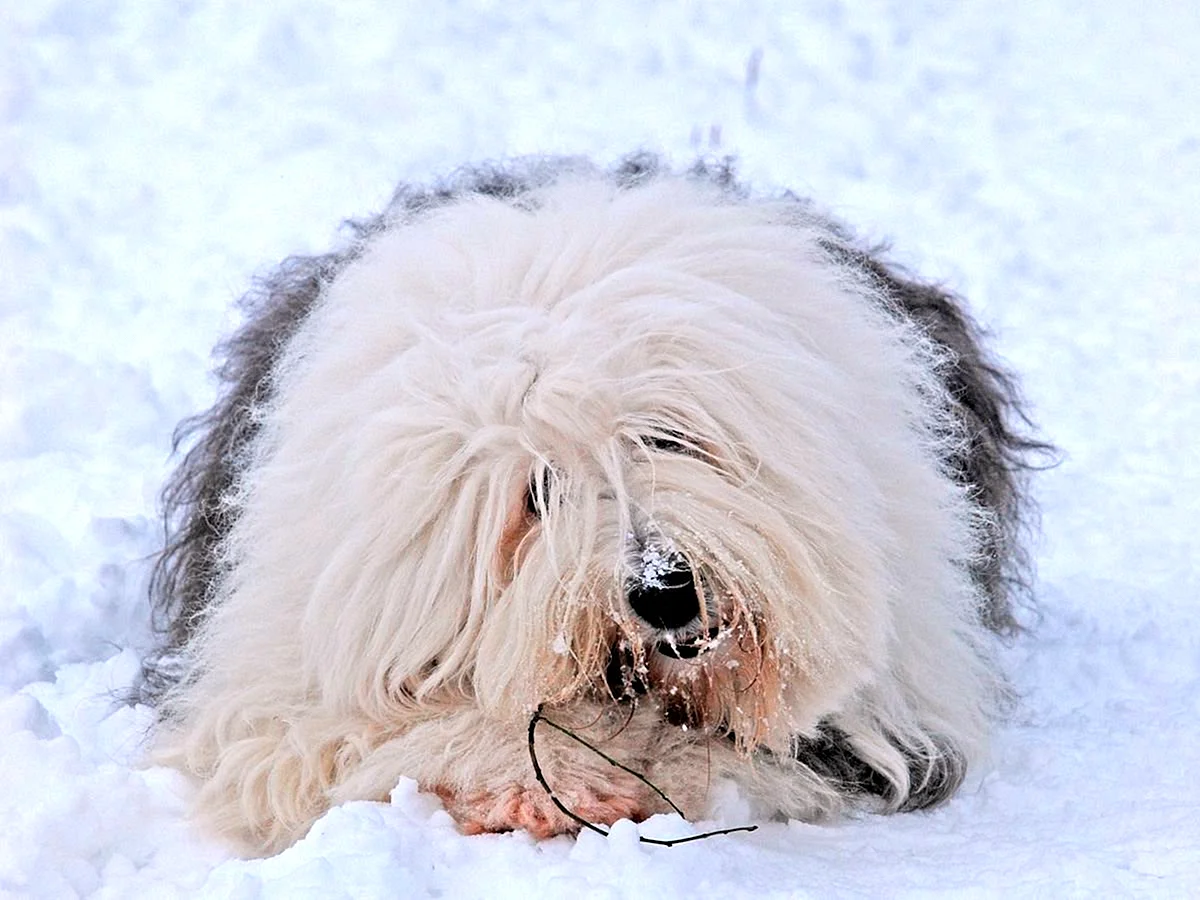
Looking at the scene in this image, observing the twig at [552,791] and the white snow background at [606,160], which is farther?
the twig at [552,791]

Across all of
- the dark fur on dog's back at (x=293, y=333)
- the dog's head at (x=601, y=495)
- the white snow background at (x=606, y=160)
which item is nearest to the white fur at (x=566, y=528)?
the dog's head at (x=601, y=495)

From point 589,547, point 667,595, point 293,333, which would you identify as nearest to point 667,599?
point 667,595

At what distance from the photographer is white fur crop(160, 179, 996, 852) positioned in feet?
11.0

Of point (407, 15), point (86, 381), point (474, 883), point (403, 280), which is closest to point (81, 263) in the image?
point (86, 381)

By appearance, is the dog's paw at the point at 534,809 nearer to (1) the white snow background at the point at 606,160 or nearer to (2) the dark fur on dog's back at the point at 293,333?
(1) the white snow background at the point at 606,160

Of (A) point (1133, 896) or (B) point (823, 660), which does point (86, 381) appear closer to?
(B) point (823, 660)

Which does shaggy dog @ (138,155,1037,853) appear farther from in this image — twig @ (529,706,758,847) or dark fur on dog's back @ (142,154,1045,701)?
dark fur on dog's back @ (142,154,1045,701)

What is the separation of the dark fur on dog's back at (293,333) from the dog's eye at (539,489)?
1.06 m

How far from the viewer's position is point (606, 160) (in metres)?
8.32

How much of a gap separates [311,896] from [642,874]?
0.50m

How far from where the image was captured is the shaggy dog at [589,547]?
3354 millimetres

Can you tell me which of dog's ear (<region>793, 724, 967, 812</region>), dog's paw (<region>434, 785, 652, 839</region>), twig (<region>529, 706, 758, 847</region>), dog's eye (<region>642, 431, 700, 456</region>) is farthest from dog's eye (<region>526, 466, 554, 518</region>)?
dog's ear (<region>793, 724, 967, 812</region>)

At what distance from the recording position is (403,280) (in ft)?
12.7

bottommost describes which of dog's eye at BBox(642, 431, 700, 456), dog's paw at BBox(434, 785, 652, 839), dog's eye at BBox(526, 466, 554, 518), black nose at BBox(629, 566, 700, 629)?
dog's paw at BBox(434, 785, 652, 839)
